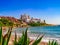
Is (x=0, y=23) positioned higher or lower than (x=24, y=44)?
higher

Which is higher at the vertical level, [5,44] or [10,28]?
[10,28]

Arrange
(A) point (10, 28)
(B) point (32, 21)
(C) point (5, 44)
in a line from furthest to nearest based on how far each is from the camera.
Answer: (B) point (32, 21) < (A) point (10, 28) < (C) point (5, 44)

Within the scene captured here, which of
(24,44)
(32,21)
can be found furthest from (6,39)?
(32,21)

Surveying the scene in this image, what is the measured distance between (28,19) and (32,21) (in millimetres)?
6606

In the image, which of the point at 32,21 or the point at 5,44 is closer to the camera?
the point at 5,44

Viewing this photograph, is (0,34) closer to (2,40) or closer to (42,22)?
(2,40)

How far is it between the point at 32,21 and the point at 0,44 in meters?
159

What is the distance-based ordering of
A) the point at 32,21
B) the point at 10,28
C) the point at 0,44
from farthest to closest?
1. the point at 32,21
2. the point at 10,28
3. the point at 0,44

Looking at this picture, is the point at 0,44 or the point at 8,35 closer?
the point at 0,44

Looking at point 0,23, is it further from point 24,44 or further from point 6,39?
point 24,44

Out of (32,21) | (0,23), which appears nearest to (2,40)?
(0,23)

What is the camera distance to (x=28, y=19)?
166125 millimetres

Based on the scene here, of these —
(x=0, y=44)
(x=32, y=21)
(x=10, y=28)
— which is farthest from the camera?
(x=32, y=21)

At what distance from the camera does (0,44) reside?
162 centimetres
